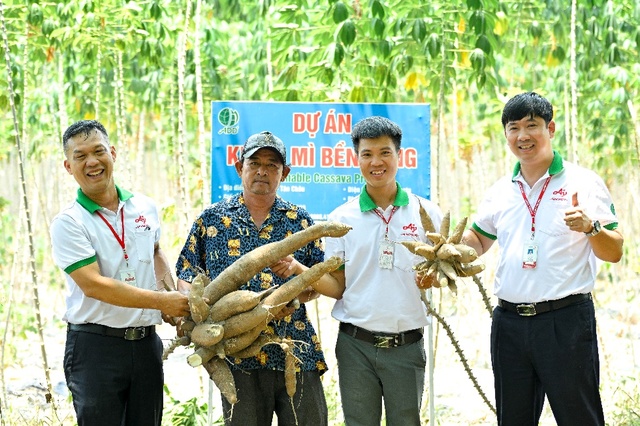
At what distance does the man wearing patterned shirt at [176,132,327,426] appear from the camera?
104 inches

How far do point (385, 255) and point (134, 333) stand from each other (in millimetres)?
945

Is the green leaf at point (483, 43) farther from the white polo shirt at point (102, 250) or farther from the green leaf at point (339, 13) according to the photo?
the white polo shirt at point (102, 250)

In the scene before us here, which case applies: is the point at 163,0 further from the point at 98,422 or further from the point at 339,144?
the point at 98,422

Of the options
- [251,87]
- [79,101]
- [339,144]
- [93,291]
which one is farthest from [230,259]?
[251,87]

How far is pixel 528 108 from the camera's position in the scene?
108 inches

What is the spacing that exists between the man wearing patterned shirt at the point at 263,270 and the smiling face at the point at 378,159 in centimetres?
29

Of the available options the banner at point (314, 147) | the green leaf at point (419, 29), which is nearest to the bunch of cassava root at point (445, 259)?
the banner at point (314, 147)

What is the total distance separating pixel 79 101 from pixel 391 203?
13.9 feet

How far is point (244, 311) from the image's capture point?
2.51m

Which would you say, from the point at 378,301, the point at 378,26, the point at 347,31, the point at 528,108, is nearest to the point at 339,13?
the point at 347,31

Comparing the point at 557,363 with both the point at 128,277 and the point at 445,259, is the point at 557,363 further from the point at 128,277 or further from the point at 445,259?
the point at 128,277

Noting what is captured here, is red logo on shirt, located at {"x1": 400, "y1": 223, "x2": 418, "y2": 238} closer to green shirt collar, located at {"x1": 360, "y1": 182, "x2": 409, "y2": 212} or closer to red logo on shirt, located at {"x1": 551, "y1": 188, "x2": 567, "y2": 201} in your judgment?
green shirt collar, located at {"x1": 360, "y1": 182, "x2": 409, "y2": 212}

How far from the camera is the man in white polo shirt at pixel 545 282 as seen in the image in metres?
2.68

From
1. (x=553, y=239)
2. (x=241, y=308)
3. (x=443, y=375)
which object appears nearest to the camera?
(x=241, y=308)
